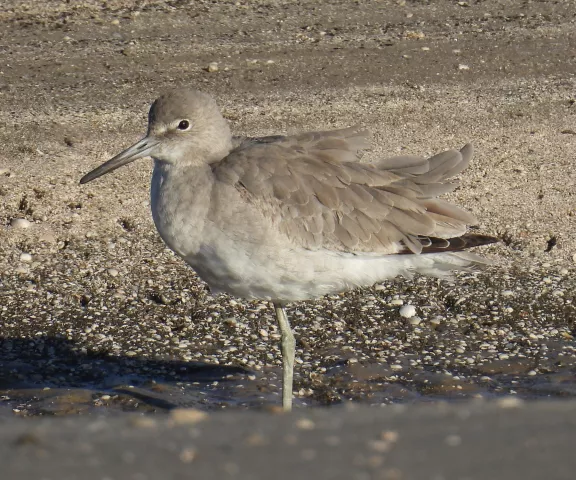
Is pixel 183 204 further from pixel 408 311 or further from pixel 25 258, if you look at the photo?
pixel 25 258

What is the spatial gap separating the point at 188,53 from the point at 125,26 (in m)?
1.00

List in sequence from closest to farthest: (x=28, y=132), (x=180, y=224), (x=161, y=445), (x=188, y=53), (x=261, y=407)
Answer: (x=161, y=445)
(x=180, y=224)
(x=261, y=407)
(x=28, y=132)
(x=188, y=53)

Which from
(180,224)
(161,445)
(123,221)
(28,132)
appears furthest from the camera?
(28,132)

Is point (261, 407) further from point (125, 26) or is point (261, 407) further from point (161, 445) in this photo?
point (125, 26)

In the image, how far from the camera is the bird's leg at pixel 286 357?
5.73 meters

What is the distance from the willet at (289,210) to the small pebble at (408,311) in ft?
2.28

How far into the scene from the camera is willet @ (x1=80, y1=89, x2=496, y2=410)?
541cm

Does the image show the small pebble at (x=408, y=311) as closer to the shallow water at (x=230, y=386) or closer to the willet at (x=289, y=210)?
the shallow water at (x=230, y=386)

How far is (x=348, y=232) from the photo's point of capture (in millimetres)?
5664

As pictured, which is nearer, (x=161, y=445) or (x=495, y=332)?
(x=161, y=445)

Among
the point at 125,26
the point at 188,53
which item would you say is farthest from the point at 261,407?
the point at 125,26

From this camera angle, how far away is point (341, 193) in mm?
5723

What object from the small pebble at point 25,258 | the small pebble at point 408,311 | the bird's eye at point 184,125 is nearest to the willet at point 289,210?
the bird's eye at point 184,125

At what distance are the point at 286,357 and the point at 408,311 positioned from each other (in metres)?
1.12
